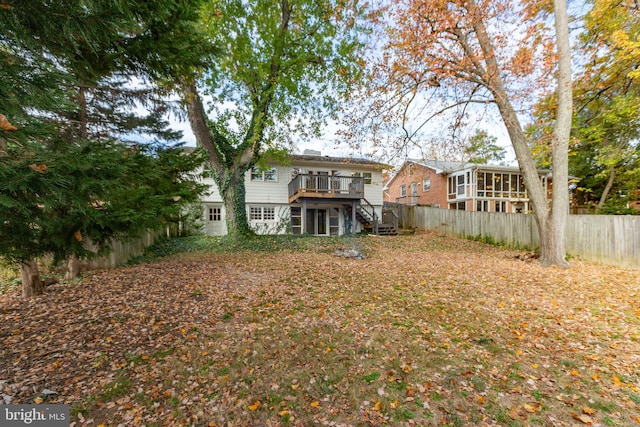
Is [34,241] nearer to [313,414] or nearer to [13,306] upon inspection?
[13,306]

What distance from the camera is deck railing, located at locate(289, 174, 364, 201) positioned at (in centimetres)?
1540

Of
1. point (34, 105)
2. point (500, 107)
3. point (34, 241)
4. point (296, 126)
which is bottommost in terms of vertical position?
point (34, 241)

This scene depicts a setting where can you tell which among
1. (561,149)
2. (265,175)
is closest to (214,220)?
(265,175)

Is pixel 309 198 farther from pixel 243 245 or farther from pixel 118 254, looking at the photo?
pixel 118 254

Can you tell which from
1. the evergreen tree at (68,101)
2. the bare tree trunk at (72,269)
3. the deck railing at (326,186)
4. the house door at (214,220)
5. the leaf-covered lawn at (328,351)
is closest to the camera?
the leaf-covered lawn at (328,351)

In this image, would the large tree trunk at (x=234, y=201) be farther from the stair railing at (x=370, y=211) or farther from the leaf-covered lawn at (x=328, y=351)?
the stair railing at (x=370, y=211)

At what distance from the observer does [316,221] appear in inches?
727

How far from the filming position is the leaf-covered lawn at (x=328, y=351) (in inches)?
97.4

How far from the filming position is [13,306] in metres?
4.50

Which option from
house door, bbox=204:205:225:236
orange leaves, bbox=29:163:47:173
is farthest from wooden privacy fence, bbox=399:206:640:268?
house door, bbox=204:205:225:236

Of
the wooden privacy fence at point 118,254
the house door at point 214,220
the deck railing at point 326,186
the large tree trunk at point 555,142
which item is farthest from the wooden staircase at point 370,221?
the wooden privacy fence at point 118,254

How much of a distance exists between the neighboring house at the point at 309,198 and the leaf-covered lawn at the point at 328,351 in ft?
32.9

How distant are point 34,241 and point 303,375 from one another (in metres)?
5.11

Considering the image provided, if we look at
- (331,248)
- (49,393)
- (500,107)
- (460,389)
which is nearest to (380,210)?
(331,248)
